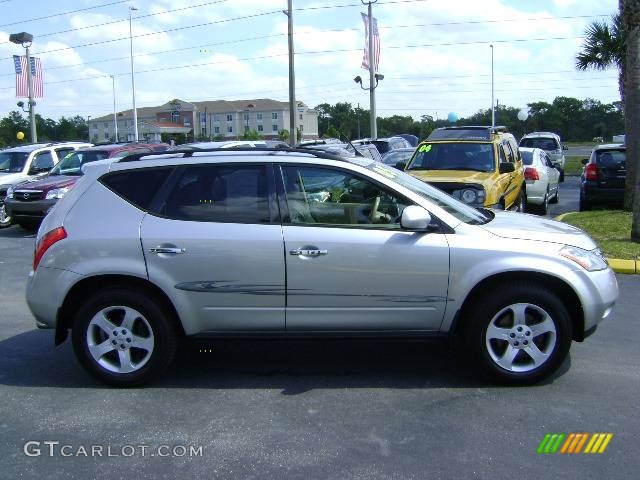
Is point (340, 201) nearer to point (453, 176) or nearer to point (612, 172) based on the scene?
point (453, 176)

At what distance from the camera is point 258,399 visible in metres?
4.80

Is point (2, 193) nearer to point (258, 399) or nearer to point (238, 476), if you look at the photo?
point (258, 399)

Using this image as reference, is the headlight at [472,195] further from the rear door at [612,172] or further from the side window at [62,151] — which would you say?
the side window at [62,151]

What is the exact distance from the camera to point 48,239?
16.5 feet

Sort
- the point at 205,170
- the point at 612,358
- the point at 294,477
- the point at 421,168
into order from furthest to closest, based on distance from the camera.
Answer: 1. the point at 421,168
2. the point at 612,358
3. the point at 205,170
4. the point at 294,477

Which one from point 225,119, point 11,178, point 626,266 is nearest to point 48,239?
point 626,266

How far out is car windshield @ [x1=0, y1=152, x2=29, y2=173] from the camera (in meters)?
16.0

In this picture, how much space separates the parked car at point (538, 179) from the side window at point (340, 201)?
10.5 metres

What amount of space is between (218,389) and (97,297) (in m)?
1.12

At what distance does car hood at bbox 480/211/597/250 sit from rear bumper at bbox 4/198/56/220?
10573mm

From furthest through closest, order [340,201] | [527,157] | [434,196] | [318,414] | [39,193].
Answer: [527,157] < [39,193] < [434,196] < [340,201] < [318,414]

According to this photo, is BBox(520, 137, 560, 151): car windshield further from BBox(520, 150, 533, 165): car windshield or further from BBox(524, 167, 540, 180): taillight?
BBox(524, 167, 540, 180): taillight

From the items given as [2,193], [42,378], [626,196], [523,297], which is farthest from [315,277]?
[2,193]

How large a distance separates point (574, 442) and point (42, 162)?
15.2 metres
